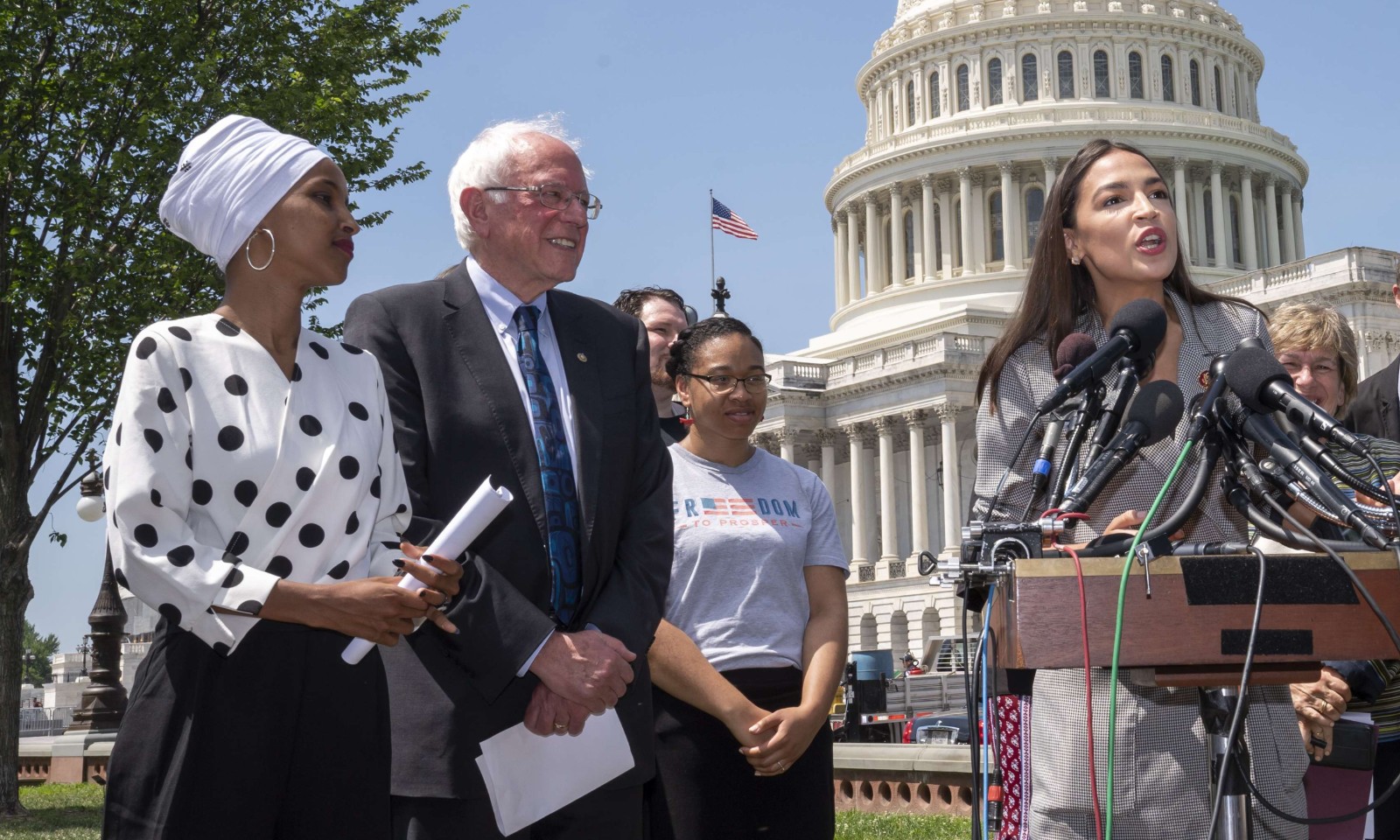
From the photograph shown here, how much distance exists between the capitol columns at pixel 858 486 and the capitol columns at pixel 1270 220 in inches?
969

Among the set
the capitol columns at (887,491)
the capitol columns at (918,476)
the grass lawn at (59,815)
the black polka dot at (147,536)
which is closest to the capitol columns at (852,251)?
the capitol columns at (887,491)

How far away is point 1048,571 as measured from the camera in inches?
112

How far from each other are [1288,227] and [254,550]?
85438 mm

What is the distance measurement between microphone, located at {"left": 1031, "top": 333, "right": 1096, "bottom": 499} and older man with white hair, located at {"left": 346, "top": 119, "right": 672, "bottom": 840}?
3.30 ft

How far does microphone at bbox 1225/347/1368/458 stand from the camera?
3029 mm

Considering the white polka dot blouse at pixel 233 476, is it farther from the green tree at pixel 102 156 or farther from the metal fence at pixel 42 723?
the metal fence at pixel 42 723

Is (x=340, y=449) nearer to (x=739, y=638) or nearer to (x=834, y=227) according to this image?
(x=739, y=638)

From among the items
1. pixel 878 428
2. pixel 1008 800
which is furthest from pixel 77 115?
pixel 878 428

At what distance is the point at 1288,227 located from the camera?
82.2 metres

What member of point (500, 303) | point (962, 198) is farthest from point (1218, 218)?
point (500, 303)

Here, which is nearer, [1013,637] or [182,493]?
[1013,637]

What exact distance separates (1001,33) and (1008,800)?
265 ft

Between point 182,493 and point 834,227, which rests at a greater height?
point 834,227

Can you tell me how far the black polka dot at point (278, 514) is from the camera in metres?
3.23
